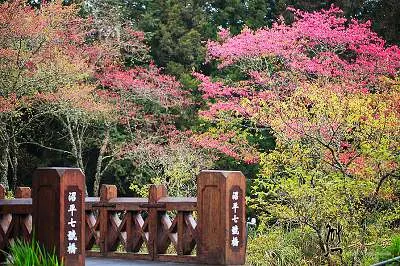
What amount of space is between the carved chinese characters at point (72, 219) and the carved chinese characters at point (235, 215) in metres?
1.68

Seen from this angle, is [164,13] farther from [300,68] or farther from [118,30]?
[300,68]

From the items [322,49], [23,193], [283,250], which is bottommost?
[283,250]

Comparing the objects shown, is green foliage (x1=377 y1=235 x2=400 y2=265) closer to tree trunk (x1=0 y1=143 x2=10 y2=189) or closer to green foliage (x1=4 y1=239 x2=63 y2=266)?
green foliage (x1=4 y1=239 x2=63 y2=266)

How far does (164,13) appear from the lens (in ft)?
80.4

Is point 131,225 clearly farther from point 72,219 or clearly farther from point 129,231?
point 72,219

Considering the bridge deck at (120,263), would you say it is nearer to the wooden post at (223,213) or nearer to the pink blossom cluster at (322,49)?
the wooden post at (223,213)

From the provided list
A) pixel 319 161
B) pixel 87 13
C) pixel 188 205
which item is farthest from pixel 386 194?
pixel 87 13

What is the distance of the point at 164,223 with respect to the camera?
9109mm

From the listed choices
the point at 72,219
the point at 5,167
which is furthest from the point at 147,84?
the point at 72,219

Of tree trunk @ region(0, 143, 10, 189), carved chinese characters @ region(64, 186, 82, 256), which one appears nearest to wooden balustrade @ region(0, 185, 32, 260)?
carved chinese characters @ region(64, 186, 82, 256)

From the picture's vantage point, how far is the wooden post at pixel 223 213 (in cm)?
784

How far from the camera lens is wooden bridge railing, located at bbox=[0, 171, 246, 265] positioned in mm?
7875

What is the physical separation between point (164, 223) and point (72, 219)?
2263 mm

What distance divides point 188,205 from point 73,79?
466 inches
